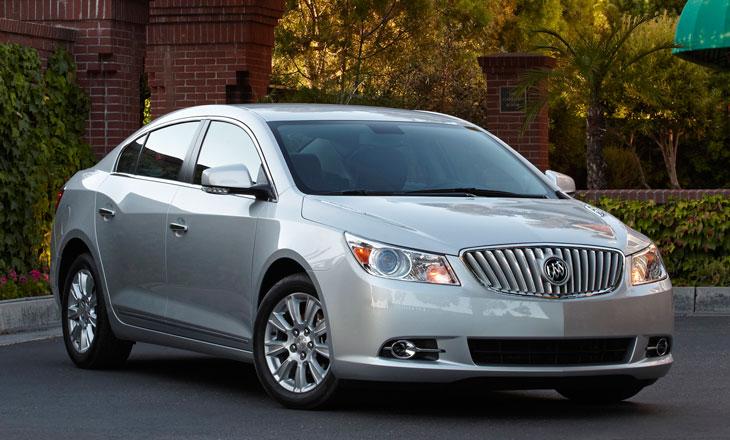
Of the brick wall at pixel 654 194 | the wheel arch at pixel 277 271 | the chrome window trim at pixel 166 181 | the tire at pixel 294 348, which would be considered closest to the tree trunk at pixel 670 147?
the brick wall at pixel 654 194

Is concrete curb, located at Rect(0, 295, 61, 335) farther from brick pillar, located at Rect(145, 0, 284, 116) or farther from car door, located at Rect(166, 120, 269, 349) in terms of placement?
brick pillar, located at Rect(145, 0, 284, 116)

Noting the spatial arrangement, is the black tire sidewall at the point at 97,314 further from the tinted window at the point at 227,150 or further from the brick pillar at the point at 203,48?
the brick pillar at the point at 203,48

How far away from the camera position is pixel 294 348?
→ 8.57 metres

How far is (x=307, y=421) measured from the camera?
8.16 metres

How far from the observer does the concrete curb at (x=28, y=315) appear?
43.8ft

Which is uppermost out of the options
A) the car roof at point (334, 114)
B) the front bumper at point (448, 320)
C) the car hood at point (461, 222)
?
the car roof at point (334, 114)

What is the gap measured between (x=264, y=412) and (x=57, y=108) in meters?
9.04

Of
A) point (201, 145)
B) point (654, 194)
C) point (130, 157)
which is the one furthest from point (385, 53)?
point (201, 145)

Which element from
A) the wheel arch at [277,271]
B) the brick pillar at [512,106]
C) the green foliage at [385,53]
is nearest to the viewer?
the wheel arch at [277,271]

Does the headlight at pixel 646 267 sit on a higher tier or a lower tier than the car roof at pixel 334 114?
lower

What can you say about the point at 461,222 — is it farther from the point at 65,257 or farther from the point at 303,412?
the point at 65,257

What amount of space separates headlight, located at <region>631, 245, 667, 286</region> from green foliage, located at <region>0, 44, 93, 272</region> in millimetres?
7788

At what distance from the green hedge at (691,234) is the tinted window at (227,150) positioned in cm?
753

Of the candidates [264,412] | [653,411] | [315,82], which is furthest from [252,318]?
[315,82]
